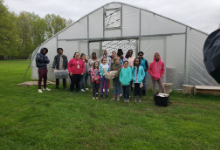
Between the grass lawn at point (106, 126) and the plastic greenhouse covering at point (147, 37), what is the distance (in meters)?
2.25

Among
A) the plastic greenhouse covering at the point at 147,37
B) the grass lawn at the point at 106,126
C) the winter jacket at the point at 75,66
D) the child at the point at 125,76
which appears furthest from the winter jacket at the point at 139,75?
the winter jacket at the point at 75,66

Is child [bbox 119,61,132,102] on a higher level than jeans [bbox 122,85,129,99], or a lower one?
higher

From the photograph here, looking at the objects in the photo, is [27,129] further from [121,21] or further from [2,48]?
[2,48]

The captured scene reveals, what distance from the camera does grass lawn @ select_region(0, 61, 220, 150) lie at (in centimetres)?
272

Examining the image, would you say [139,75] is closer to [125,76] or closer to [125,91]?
[125,76]

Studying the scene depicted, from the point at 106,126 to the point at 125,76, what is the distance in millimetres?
2407

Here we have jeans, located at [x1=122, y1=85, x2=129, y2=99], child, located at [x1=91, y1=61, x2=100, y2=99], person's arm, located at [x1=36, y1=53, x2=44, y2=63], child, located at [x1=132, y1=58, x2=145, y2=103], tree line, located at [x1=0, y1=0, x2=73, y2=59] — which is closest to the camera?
child, located at [x1=132, y1=58, x2=145, y2=103]

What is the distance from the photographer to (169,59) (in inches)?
278

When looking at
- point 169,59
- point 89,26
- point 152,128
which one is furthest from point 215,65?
point 89,26

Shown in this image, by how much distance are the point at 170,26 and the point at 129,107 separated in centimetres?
443

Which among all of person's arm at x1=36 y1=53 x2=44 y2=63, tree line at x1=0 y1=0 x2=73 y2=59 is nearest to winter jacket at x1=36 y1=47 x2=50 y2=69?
person's arm at x1=36 y1=53 x2=44 y2=63

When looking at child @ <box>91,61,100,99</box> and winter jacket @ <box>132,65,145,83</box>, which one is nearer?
winter jacket @ <box>132,65,145,83</box>

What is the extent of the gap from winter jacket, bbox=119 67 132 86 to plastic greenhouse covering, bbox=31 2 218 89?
238cm

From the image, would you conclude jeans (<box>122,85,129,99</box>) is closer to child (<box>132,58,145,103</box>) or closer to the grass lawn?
child (<box>132,58,145,103</box>)
